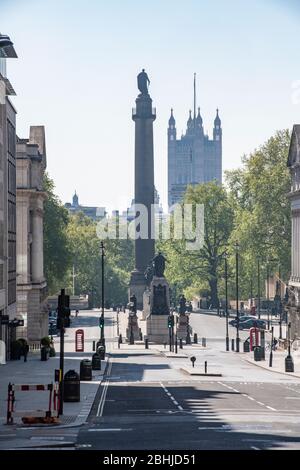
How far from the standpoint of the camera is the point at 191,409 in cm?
4356

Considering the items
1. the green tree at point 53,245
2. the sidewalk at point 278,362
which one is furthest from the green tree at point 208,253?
the sidewalk at point 278,362

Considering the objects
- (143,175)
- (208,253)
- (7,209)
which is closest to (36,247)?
(7,209)

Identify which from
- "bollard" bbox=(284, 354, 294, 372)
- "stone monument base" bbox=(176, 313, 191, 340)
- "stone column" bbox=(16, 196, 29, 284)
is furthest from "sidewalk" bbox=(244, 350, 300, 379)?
"stone monument base" bbox=(176, 313, 191, 340)

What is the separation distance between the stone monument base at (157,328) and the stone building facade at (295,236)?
15.8 metres

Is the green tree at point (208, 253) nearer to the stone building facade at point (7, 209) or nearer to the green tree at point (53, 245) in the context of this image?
the green tree at point (53, 245)

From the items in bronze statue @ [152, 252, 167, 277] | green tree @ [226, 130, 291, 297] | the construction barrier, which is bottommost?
the construction barrier

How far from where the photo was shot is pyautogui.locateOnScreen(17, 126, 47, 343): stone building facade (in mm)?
91963

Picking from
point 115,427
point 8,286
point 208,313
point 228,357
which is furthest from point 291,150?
point 115,427

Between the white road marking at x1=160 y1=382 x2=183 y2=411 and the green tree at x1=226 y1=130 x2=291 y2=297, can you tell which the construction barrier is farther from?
the green tree at x1=226 y1=130 x2=291 y2=297

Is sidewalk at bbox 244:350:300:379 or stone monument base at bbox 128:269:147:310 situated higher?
stone monument base at bbox 128:269:147:310

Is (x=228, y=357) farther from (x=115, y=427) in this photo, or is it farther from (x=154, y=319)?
(x=115, y=427)

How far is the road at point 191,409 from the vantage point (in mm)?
32031

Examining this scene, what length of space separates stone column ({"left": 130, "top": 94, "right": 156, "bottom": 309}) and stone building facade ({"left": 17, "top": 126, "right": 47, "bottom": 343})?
196 ft
